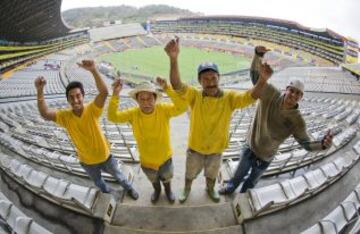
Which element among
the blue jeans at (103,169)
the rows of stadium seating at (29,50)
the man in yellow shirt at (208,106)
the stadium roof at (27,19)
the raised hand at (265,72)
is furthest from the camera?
the rows of stadium seating at (29,50)

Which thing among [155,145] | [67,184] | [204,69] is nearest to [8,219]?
[67,184]

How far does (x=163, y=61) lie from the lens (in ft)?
144

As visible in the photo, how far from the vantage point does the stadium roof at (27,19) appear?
25.4 m

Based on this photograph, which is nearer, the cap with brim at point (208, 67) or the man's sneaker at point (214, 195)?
the cap with brim at point (208, 67)

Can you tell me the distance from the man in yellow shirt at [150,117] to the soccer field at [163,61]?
92.5 ft

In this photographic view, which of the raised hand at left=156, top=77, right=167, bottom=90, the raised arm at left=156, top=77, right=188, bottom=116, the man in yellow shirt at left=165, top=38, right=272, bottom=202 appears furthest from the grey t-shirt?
the raised hand at left=156, top=77, right=167, bottom=90

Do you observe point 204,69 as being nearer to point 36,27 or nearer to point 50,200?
point 50,200

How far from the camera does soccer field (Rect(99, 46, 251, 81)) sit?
1460 inches

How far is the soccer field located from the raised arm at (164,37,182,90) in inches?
1116

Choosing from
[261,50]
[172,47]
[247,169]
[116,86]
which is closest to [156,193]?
[247,169]

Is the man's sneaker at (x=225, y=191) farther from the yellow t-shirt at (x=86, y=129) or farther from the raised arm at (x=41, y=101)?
the raised arm at (x=41, y=101)

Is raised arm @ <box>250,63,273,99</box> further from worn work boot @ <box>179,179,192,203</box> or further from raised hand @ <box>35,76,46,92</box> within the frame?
raised hand @ <box>35,76,46,92</box>

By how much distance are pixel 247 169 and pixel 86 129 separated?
2031 mm

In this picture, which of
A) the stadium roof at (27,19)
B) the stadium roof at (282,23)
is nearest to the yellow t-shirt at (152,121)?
the stadium roof at (27,19)
